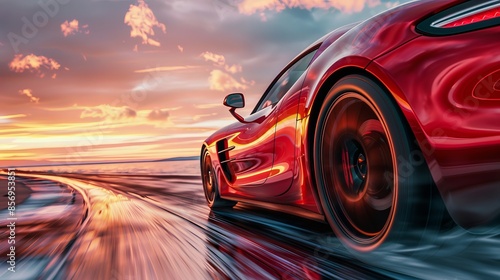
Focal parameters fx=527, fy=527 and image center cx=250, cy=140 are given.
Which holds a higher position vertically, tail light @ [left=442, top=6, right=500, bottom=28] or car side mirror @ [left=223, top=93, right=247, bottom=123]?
car side mirror @ [left=223, top=93, right=247, bottom=123]

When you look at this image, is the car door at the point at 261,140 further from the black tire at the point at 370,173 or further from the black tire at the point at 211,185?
the black tire at the point at 211,185

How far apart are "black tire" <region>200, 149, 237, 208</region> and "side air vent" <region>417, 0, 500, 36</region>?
156 inches

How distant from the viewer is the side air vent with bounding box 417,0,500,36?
6.72 feet

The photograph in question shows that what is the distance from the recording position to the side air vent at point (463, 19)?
2.05m

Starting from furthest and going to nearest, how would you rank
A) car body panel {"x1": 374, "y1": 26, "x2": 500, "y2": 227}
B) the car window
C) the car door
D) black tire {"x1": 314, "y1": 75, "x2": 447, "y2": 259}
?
the car window → the car door → black tire {"x1": 314, "y1": 75, "x2": 447, "y2": 259} → car body panel {"x1": 374, "y1": 26, "x2": 500, "y2": 227}

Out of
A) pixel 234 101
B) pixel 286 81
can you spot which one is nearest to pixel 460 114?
pixel 286 81

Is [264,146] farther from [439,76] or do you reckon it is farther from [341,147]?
[439,76]

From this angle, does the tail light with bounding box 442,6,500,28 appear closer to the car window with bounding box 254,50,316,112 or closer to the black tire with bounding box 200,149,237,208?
the car window with bounding box 254,50,316,112

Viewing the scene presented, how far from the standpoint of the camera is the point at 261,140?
416 cm

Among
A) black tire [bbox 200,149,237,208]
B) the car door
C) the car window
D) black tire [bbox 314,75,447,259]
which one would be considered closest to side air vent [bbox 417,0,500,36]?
black tire [bbox 314,75,447,259]

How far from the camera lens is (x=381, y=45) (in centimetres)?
248

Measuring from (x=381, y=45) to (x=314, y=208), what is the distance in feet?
3.84

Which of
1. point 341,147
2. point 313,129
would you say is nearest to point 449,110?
point 341,147

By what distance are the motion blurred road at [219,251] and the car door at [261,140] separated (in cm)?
38
